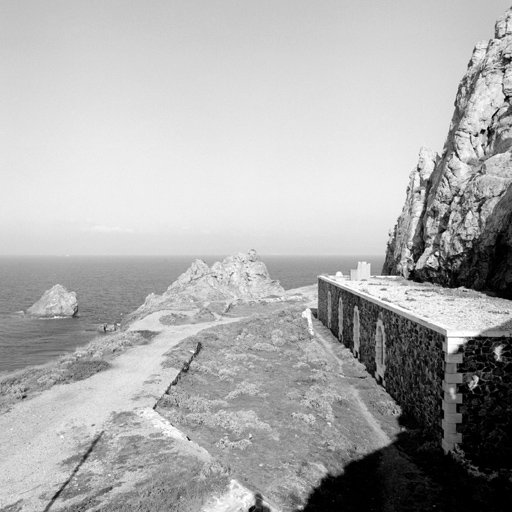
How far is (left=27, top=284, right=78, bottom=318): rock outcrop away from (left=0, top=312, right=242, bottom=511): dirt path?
1803 inches

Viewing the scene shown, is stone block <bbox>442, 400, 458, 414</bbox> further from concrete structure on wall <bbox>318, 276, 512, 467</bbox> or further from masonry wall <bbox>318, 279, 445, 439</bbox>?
masonry wall <bbox>318, 279, 445, 439</bbox>

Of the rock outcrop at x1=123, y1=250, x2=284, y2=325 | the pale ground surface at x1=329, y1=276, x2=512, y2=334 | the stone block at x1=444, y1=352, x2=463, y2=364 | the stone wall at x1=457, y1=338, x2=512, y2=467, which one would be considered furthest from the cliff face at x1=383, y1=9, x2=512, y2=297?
the rock outcrop at x1=123, y1=250, x2=284, y2=325

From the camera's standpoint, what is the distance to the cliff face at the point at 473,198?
3066cm

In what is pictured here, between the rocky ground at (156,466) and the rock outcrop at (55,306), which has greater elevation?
the rocky ground at (156,466)

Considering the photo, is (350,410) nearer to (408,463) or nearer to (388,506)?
(408,463)

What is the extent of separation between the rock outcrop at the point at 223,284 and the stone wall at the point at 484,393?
39508 millimetres

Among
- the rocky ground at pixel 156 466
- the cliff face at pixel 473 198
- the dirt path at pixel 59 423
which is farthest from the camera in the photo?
the cliff face at pixel 473 198

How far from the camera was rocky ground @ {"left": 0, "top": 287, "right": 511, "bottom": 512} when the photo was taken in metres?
9.94

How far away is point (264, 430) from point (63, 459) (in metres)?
7.30

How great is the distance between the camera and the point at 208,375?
899 inches

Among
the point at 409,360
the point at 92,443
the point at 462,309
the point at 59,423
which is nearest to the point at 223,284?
the point at 462,309

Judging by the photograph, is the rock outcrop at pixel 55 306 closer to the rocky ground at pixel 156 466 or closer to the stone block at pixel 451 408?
the rocky ground at pixel 156 466

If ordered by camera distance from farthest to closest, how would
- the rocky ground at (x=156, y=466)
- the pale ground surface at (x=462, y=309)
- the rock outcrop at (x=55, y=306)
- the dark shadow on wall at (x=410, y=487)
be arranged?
the rock outcrop at (x=55, y=306) → the pale ground surface at (x=462, y=309) → the dark shadow on wall at (x=410, y=487) → the rocky ground at (x=156, y=466)

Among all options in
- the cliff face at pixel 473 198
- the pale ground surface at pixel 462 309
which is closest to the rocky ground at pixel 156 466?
the pale ground surface at pixel 462 309
